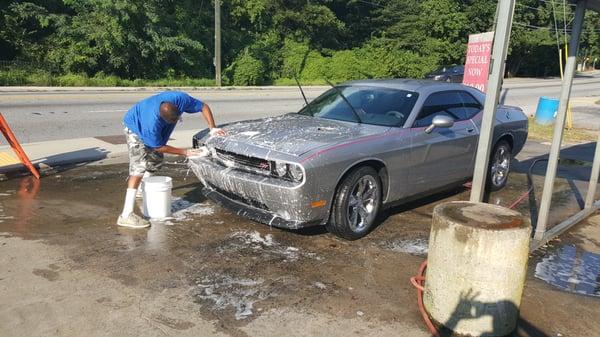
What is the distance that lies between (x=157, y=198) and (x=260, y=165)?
1.29 m

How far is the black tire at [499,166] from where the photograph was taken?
7.17 m

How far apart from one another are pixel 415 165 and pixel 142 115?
2847mm

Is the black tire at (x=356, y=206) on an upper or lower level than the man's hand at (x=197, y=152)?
lower

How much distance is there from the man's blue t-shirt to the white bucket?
39 cm

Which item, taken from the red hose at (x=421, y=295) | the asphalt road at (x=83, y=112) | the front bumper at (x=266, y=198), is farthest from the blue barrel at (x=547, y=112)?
the front bumper at (x=266, y=198)

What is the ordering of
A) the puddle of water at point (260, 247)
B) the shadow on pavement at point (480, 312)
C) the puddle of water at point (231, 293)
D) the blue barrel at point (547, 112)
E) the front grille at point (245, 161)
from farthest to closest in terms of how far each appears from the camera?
the blue barrel at point (547, 112) → the front grille at point (245, 161) → the puddle of water at point (260, 247) → the puddle of water at point (231, 293) → the shadow on pavement at point (480, 312)

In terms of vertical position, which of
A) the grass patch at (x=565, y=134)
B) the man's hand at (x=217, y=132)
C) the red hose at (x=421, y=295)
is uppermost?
→ the man's hand at (x=217, y=132)

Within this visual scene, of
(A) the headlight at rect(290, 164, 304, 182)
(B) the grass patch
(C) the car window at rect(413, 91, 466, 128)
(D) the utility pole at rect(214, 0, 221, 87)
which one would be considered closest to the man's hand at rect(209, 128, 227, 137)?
(A) the headlight at rect(290, 164, 304, 182)

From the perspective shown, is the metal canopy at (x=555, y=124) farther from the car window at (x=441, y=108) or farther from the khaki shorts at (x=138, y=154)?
the khaki shorts at (x=138, y=154)

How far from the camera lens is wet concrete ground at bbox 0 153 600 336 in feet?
11.3

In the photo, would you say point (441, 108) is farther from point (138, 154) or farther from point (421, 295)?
point (138, 154)

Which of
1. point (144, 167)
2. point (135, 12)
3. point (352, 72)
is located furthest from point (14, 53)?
point (144, 167)

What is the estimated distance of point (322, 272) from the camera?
4.31 m

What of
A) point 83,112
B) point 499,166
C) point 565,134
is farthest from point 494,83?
point 83,112
